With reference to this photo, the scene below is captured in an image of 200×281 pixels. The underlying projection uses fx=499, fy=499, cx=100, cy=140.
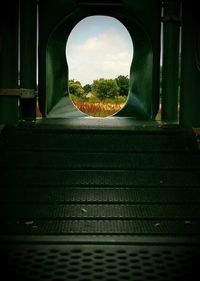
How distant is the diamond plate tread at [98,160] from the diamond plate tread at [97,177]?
0.29 ft

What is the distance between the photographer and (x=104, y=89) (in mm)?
12117

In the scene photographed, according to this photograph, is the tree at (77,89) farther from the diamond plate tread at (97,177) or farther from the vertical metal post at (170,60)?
the diamond plate tread at (97,177)

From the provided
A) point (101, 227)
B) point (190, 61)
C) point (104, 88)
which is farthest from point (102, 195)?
point (104, 88)

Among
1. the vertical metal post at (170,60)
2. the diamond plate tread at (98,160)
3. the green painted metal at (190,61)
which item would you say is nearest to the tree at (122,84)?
the vertical metal post at (170,60)

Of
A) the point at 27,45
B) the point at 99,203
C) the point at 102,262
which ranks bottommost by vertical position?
the point at 102,262

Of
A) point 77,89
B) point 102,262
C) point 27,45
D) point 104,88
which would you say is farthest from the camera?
point 104,88

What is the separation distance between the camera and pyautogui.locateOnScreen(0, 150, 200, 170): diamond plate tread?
13.9 ft

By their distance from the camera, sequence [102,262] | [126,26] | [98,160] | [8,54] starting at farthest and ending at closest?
[126,26] < [8,54] < [98,160] < [102,262]

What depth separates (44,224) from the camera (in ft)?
10.6

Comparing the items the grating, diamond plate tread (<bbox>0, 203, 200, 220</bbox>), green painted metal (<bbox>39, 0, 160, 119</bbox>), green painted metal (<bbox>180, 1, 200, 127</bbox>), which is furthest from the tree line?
the grating

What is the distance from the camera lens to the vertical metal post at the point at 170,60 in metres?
6.53

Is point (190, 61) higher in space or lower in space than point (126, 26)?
lower

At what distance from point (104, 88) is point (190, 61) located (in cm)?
682

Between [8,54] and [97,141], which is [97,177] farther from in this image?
[8,54]
